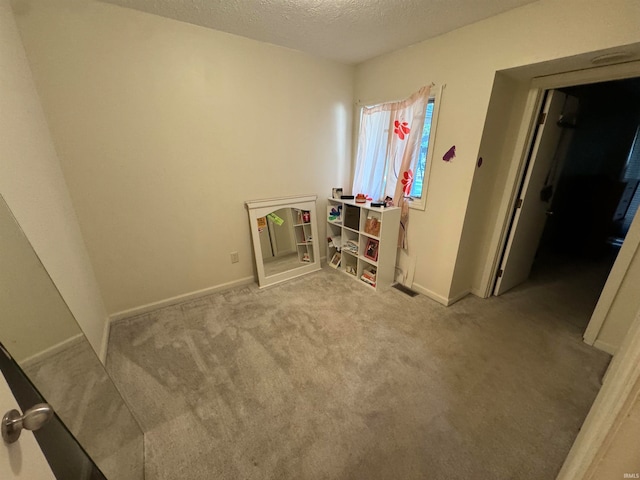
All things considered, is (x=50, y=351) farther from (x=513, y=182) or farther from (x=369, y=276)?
(x=513, y=182)

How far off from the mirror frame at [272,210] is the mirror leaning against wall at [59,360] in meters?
1.55

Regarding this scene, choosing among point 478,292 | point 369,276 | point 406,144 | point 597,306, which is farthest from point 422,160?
point 597,306

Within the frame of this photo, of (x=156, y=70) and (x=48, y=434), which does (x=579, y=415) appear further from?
(x=156, y=70)

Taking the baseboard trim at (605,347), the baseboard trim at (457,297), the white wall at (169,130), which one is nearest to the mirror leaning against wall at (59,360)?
the white wall at (169,130)

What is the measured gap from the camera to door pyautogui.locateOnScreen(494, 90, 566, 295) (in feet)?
6.72

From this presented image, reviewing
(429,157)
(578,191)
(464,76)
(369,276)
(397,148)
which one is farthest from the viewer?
(578,191)

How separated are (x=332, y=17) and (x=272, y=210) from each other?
1689mm

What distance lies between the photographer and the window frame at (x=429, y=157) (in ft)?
6.89

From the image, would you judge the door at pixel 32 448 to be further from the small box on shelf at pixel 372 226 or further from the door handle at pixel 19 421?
the small box on shelf at pixel 372 226

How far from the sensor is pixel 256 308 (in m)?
2.34

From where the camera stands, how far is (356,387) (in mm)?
1561

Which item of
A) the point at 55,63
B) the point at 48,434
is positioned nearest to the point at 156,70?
the point at 55,63

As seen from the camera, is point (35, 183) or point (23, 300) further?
point (35, 183)

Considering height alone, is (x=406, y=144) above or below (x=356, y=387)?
above
